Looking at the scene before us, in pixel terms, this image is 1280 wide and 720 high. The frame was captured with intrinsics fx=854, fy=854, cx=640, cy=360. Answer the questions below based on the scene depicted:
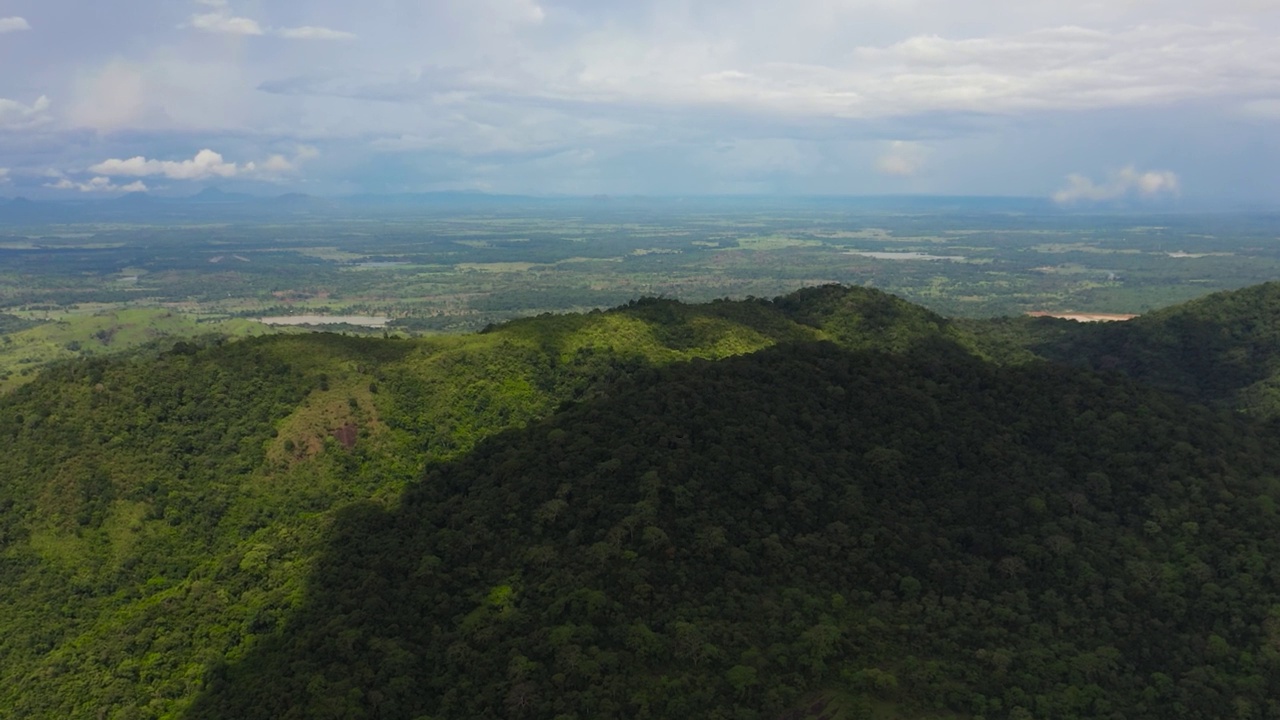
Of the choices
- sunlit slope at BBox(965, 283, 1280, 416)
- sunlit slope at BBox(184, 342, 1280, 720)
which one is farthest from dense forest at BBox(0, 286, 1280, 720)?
sunlit slope at BBox(965, 283, 1280, 416)

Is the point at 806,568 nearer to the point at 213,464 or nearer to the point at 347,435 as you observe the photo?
the point at 347,435

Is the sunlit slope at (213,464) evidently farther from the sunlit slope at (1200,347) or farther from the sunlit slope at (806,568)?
the sunlit slope at (1200,347)

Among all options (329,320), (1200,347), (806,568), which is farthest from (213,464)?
(329,320)

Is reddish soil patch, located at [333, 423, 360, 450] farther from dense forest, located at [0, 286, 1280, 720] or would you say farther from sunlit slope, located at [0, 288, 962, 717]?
dense forest, located at [0, 286, 1280, 720]

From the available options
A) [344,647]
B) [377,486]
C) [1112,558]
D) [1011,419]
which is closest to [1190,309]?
[1011,419]

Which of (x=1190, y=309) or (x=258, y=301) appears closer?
(x=1190, y=309)

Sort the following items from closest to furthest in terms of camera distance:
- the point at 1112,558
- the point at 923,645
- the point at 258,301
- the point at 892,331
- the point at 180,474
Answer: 1. the point at 923,645
2. the point at 1112,558
3. the point at 180,474
4. the point at 892,331
5. the point at 258,301

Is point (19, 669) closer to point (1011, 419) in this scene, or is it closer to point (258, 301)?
point (1011, 419)
